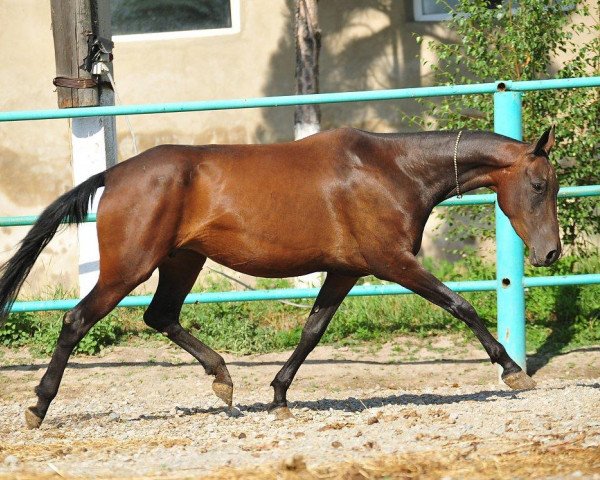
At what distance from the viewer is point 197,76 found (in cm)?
943

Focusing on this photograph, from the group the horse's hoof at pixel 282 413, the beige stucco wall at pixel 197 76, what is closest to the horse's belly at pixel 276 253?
the horse's hoof at pixel 282 413

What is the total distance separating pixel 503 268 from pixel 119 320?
9.31ft

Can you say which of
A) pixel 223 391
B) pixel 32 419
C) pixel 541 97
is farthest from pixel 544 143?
pixel 32 419

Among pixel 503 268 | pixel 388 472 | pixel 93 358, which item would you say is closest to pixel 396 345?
pixel 503 268

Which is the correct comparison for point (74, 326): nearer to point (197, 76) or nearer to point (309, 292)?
point (309, 292)

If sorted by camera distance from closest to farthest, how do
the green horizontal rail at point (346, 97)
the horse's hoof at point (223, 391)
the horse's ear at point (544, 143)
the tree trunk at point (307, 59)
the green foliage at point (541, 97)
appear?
1. the horse's ear at point (544, 143)
2. the horse's hoof at point (223, 391)
3. the green horizontal rail at point (346, 97)
4. the green foliage at point (541, 97)
5. the tree trunk at point (307, 59)

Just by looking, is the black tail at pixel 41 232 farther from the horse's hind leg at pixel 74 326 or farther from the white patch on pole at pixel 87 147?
the white patch on pole at pixel 87 147

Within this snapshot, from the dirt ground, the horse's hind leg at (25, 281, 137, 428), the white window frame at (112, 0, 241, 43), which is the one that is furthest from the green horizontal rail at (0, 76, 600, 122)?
the white window frame at (112, 0, 241, 43)

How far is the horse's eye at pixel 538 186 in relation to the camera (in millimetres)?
5387

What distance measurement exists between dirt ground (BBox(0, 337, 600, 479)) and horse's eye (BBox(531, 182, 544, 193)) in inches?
44.6

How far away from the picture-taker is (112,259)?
17.5 ft

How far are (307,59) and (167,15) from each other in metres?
1.78

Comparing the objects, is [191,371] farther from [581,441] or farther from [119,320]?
[581,441]

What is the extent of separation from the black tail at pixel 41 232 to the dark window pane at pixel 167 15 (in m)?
4.35
